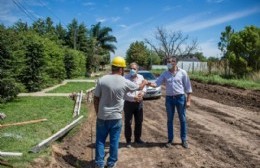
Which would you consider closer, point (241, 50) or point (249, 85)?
point (249, 85)

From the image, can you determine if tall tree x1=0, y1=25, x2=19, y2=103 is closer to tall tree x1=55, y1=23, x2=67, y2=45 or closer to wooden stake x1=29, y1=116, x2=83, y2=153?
wooden stake x1=29, y1=116, x2=83, y2=153

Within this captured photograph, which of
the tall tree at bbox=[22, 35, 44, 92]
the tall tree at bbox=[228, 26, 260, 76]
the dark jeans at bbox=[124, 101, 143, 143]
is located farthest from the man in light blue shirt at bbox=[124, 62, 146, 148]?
the tall tree at bbox=[228, 26, 260, 76]

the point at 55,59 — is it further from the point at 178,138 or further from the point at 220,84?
the point at 178,138

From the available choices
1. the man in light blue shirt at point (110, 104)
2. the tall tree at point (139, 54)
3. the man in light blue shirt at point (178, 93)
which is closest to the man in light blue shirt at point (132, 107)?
the man in light blue shirt at point (178, 93)

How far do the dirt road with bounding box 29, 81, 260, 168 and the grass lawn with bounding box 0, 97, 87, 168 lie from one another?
0.42m

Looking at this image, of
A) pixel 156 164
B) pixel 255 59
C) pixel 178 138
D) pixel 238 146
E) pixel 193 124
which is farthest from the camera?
pixel 255 59

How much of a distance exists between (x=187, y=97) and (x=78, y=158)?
2.96m

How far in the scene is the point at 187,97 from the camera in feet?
27.4

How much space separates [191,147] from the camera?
8305 mm

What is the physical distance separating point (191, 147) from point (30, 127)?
446 centimetres

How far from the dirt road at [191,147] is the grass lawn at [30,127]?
42 centimetres

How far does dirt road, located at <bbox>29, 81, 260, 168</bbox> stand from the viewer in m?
7.08

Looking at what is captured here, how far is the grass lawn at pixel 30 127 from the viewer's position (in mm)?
6926

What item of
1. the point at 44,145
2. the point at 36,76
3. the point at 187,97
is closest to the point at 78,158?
the point at 44,145
